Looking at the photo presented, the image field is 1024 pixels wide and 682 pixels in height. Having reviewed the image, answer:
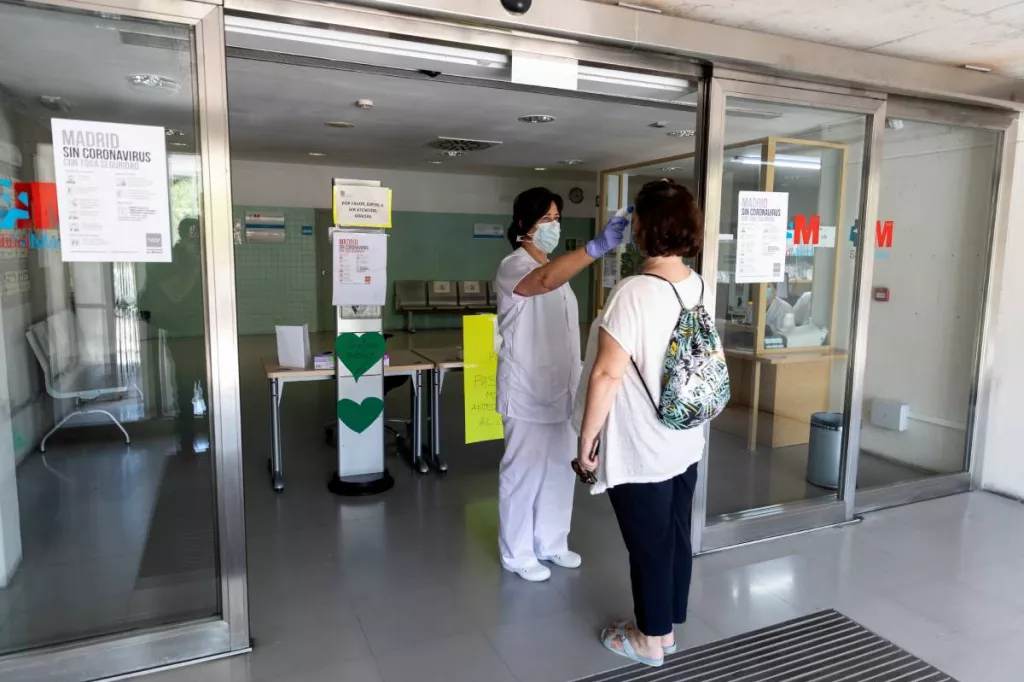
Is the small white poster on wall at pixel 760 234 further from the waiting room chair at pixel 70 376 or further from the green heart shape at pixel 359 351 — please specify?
the waiting room chair at pixel 70 376

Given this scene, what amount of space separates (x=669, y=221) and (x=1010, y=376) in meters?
3.12

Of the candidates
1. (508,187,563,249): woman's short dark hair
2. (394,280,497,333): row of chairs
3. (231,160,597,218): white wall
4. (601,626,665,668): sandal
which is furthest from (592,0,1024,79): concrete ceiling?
(394,280,497,333): row of chairs

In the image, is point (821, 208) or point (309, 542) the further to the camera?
point (821, 208)

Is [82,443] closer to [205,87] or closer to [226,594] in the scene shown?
[226,594]

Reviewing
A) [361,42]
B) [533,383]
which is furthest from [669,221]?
[361,42]

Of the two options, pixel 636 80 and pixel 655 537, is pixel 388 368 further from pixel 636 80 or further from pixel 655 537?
pixel 655 537

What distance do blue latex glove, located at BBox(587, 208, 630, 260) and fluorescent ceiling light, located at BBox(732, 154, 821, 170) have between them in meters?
1.06

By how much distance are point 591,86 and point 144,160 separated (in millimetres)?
1839

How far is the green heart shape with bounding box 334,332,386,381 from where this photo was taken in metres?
3.91

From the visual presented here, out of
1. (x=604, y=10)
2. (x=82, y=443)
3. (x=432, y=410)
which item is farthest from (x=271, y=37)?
(x=432, y=410)

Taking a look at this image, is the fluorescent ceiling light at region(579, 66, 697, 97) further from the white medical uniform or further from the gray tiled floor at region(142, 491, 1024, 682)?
the gray tiled floor at region(142, 491, 1024, 682)

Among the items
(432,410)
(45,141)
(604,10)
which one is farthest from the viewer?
(432,410)

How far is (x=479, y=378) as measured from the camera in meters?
4.04

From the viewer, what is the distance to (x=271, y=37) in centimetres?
234
